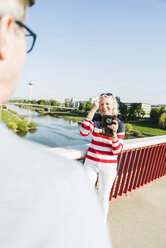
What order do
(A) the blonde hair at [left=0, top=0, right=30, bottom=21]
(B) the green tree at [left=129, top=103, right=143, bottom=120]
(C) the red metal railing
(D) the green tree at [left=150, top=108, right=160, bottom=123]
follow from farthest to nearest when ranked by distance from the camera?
(B) the green tree at [left=129, top=103, right=143, bottom=120], (D) the green tree at [left=150, top=108, right=160, bottom=123], (C) the red metal railing, (A) the blonde hair at [left=0, top=0, right=30, bottom=21]

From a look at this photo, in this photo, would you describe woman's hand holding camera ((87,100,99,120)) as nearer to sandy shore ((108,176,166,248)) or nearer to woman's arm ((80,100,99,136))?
woman's arm ((80,100,99,136))

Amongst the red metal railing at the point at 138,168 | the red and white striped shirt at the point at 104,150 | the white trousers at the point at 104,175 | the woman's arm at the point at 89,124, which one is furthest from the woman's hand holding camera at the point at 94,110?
the red metal railing at the point at 138,168

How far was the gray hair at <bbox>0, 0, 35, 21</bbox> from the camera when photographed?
1.32 feet

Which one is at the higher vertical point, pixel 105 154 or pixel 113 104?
pixel 113 104

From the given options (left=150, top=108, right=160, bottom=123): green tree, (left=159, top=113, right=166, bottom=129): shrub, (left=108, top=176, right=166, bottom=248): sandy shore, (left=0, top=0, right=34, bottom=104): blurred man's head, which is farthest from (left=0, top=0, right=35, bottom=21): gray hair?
(left=150, top=108, right=160, bottom=123): green tree

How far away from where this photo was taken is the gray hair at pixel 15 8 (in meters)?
0.40

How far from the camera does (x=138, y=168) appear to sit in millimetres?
3229

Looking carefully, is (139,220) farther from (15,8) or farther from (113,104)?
(15,8)

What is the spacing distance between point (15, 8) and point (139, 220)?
2754 mm

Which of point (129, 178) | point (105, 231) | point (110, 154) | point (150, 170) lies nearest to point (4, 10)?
point (105, 231)

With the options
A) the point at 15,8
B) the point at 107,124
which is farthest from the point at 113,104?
the point at 15,8

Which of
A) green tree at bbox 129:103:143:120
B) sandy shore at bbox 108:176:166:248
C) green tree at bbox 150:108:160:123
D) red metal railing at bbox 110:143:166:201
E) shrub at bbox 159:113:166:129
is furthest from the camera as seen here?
green tree at bbox 129:103:143:120

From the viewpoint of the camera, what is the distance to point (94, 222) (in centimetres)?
35

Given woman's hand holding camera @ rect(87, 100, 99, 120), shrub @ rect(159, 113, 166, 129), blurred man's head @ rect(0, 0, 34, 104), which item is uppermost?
blurred man's head @ rect(0, 0, 34, 104)
